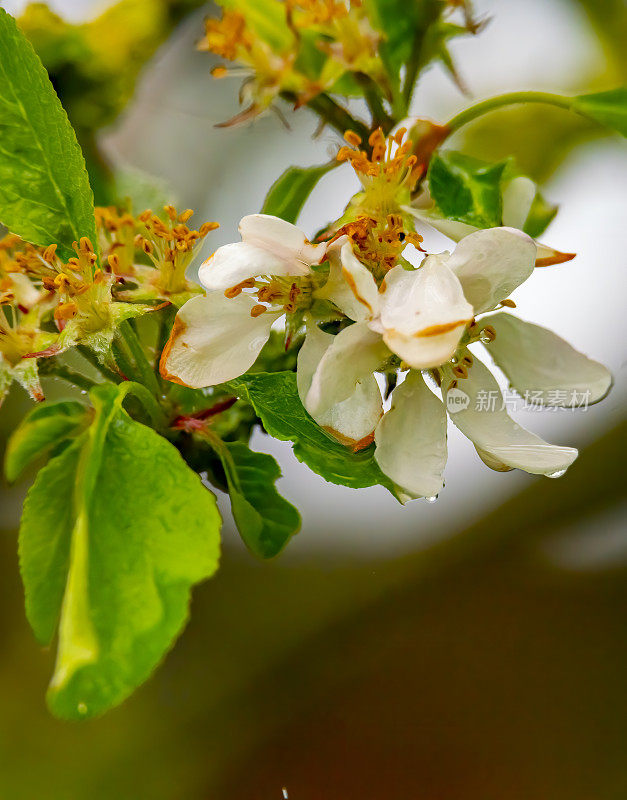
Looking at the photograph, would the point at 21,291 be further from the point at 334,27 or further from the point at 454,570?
the point at 454,570

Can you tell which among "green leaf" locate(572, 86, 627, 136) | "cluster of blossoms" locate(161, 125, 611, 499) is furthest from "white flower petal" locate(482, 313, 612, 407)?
"green leaf" locate(572, 86, 627, 136)

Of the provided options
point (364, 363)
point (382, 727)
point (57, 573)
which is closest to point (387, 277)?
point (364, 363)

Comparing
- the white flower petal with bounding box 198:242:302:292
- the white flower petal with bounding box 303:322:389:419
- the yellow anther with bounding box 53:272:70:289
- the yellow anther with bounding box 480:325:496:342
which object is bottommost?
the yellow anther with bounding box 53:272:70:289

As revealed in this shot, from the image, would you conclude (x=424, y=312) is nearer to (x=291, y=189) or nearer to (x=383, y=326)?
(x=383, y=326)

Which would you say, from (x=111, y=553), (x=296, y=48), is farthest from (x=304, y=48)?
(x=111, y=553)

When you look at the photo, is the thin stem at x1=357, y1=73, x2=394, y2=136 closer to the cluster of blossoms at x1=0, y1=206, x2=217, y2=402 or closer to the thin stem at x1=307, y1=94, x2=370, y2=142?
the thin stem at x1=307, y1=94, x2=370, y2=142

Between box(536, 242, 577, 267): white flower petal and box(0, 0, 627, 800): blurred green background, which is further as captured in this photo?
box(0, 0, 627, 800): blurred green background

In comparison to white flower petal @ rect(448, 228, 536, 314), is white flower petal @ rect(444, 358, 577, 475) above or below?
below
